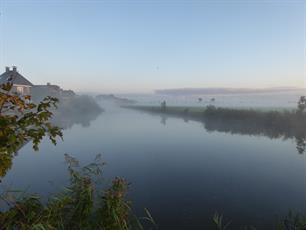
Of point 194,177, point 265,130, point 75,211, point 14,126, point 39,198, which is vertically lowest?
point 194,177

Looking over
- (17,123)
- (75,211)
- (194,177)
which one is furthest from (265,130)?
(17,123)

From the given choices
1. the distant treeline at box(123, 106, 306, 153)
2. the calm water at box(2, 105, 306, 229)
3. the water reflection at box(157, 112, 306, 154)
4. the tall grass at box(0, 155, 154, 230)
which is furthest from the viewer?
the distant treeline at box(123, 106, 306, 153)

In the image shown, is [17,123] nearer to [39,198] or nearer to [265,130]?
[39,198]

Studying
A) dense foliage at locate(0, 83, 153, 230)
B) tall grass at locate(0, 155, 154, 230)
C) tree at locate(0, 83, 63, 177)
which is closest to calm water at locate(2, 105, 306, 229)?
tall grass at locate(0, 155, 154, 230)

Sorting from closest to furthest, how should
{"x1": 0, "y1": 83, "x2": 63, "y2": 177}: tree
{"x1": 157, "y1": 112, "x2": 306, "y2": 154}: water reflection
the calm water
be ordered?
{"x1": 0, "y1": 83, "x2": 63, "y2": 177}: tree
the calm water
{"x1": 157, "y1": 112, "x2": 306, "y2": 154}: water reflection

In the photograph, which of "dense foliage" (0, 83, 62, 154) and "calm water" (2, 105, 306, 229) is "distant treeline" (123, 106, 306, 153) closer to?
"calm water" (2, 105, 306, 229)

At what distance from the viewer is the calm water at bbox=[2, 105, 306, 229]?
27.9ft

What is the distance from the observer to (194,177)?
12.4 m

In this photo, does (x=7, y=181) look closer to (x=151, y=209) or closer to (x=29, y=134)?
(x=151, y=209)

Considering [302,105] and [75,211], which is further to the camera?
[302,105]

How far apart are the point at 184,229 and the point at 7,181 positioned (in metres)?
10.6

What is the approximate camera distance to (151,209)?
28.2ft

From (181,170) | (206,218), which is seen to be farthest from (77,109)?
(206,218)

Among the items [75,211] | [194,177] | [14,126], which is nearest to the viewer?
[14,126]
